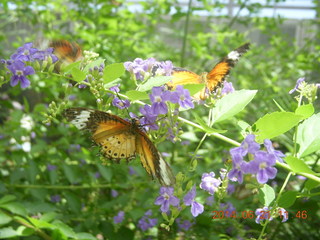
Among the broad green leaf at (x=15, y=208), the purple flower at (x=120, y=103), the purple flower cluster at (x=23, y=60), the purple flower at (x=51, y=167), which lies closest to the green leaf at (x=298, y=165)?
the purple flower at (x=120, y=103)

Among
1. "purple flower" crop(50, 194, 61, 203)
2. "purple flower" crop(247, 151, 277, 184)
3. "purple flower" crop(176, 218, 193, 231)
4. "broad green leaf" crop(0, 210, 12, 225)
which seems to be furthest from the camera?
"purple flower" crop(50, 194, 61, 203)

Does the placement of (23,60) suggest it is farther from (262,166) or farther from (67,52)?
(262,166)

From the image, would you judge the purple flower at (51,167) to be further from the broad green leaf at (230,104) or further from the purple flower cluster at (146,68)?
the broad green leaf at (230,104)

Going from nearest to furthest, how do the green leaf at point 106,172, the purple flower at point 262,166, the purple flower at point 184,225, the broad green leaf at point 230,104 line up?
the purple flower at point 262,166
the broad green leaf at point 230,104
the purple flower at point 184,225
the green leaf at point 106,172

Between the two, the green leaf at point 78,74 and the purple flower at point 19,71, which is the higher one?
the green leaf at point 78,74

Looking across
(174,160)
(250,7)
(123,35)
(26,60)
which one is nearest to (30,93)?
(123,35)

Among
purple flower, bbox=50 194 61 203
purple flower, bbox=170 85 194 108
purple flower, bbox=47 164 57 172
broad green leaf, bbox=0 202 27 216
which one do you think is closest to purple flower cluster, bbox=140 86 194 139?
purple flower, bbox=170 85 194 108

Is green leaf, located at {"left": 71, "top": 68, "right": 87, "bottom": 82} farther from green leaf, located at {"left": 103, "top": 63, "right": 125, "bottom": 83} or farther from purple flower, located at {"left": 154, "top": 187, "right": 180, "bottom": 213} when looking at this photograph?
purple flower, located at {"left": 154, "top": 187, "right": 180, "bottom": 213}
